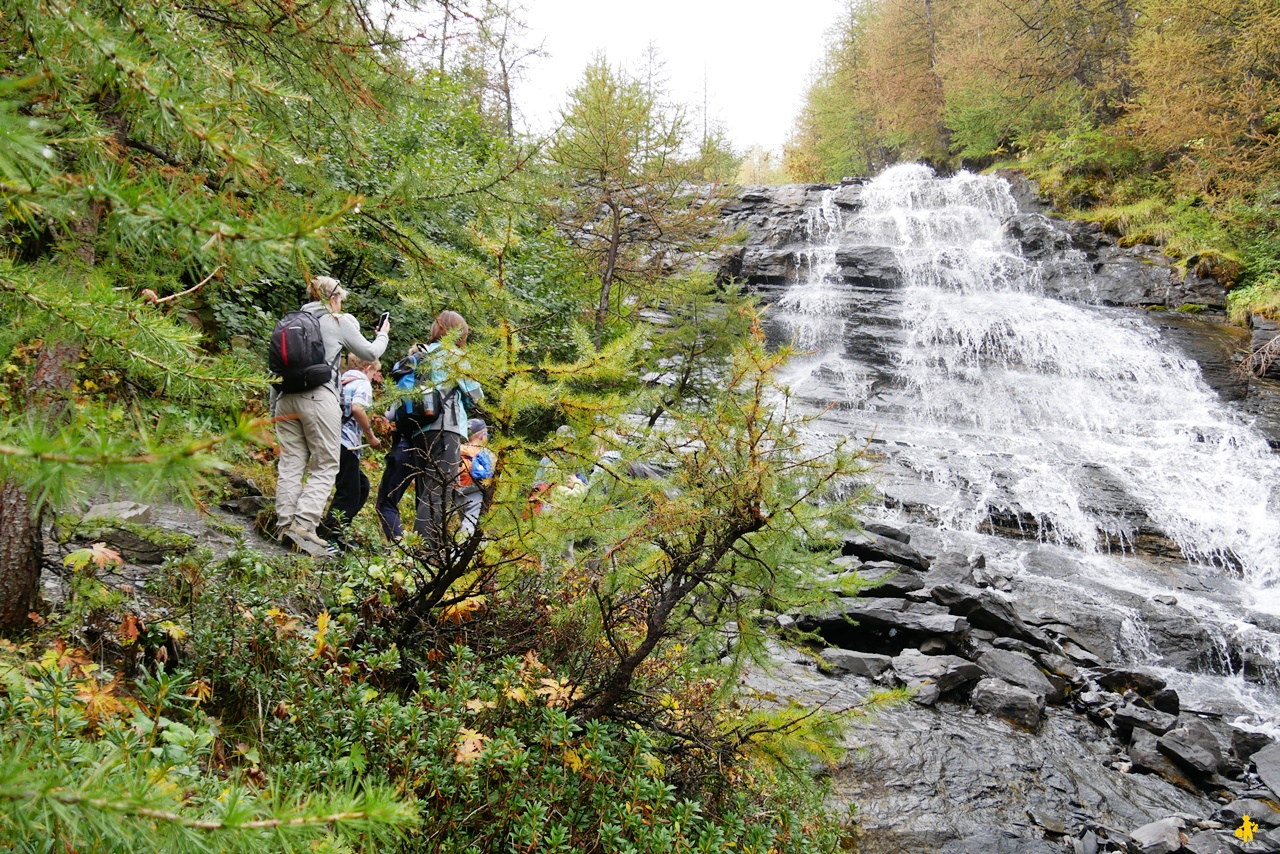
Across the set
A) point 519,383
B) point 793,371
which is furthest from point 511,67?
point 519,383

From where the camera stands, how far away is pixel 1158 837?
4781 mm

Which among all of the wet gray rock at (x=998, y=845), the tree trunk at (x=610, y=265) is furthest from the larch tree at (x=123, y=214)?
the tree trunk at (x=610, y=265)

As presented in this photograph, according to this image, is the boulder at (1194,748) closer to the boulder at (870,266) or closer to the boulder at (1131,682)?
the boulder at (1131,682)

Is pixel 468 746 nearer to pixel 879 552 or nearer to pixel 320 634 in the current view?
pixel 320 634

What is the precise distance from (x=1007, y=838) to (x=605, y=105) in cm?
851

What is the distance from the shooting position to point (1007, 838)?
187 inches

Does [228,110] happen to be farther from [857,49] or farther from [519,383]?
[857,49]

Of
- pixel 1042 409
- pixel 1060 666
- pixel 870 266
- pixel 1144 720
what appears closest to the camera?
pixel 1144 720

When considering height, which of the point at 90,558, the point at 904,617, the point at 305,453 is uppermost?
the point at 305,453

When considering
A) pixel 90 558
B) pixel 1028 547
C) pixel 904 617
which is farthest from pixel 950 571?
pixel 90 558

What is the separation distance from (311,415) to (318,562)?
1.05m

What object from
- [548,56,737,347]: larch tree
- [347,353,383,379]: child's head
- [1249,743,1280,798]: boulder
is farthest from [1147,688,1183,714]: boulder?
[347,353,383,379]: child's head

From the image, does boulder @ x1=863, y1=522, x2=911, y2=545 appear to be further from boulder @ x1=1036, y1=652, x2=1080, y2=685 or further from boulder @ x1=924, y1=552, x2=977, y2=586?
boulder @ x1=1036, y1=652, x2=1080, y2=685

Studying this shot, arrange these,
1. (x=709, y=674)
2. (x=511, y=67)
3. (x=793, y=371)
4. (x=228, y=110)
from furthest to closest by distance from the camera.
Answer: (x=511, y=67), (x=793, y=371), (x=709, y=674), (x=228, y=110)
